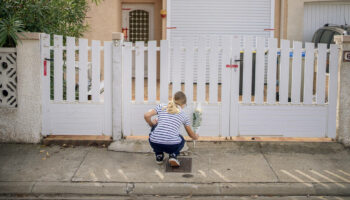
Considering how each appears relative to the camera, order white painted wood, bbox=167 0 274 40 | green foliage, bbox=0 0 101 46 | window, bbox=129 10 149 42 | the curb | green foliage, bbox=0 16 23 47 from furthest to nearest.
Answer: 1. window, bbox=129 10 149 42
2. white painted wood, bbox=167 0 274 40
3. green foliage, bbox=0 0 101 46
4. green foliage, bbox=0 16 23 47
5. the curb

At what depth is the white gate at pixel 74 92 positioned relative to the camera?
25.6 ft

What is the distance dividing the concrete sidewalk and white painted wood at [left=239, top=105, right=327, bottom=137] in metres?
0.23

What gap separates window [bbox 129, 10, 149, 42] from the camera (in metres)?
16.3

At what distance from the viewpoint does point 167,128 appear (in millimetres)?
6574

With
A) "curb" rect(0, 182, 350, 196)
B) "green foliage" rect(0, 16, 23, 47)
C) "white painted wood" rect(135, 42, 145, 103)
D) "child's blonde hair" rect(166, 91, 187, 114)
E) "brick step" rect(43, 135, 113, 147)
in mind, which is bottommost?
"curb" rect(0, 182, 350, 196)

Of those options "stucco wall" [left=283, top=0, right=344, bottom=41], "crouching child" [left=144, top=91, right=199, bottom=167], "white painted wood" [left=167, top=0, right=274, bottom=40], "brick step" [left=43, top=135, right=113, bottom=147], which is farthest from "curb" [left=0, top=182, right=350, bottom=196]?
"white painted wood" [left=167, top=0, right=274, bottom=40]

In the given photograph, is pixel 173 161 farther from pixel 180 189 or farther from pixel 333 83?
pixel 333 83

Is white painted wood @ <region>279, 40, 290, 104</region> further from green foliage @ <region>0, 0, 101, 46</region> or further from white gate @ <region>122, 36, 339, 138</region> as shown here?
green foliage @ <region>0, 0, 101, 46</region>

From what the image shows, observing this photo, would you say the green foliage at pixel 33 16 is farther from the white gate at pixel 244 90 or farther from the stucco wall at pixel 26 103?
the white gate at pixel 244 90

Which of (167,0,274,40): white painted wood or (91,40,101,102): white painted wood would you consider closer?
(91,40,101,102): white painted wood

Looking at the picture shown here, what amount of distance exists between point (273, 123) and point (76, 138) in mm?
3243

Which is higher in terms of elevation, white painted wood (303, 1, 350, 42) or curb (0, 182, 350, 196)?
white painted wood (303, 1, 350, 42)

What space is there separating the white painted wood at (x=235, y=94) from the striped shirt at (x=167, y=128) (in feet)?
4.67

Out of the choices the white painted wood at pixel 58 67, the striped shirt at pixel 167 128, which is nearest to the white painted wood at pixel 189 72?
the striped shirt at pixel 167 128
